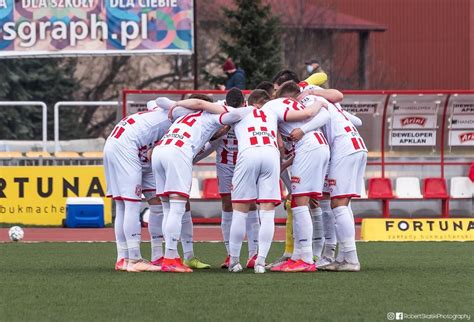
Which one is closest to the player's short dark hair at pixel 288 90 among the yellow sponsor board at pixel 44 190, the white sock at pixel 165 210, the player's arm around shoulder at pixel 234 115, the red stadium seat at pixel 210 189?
the player's arm around shoulder at pixel 234 115

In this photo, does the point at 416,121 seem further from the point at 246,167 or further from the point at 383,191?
the point at 246,167

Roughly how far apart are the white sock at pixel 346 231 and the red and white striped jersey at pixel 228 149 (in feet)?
4.24

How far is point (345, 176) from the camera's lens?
1467cm

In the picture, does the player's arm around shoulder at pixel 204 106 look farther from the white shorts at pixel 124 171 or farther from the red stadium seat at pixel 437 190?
the red stadium seat at pixel 437 190

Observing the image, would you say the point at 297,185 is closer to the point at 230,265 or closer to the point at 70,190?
the point at 230,265

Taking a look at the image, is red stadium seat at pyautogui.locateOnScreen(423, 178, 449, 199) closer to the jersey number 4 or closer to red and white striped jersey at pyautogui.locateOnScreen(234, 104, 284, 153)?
red and white striped jersey at pyautogui.locateOnScreen(234, 104, 284, 153)

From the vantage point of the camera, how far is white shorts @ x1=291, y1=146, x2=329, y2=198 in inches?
566

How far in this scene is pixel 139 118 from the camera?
1495 cm

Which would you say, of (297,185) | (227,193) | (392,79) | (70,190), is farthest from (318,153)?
(392,79)

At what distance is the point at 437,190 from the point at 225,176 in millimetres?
10826

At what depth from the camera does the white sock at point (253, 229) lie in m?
15.1

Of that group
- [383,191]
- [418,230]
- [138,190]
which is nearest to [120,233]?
[138,190]

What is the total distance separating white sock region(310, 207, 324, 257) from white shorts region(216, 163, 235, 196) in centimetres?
98

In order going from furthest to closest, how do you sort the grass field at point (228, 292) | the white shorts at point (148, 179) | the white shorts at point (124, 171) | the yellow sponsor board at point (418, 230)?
the yellow sponsor board at point (418, 230) → the white shorts at point (148, 179) → the white shorts at point (124, 171) → the grass field at point (228, 292)
